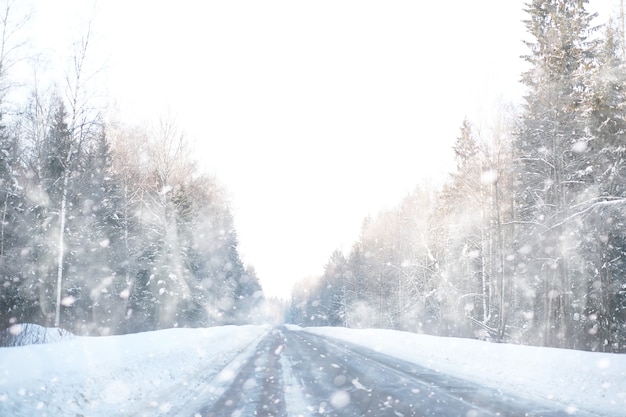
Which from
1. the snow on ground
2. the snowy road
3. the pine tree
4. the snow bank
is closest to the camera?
the snow bank

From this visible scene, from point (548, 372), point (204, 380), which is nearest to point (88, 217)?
point (204, 380)

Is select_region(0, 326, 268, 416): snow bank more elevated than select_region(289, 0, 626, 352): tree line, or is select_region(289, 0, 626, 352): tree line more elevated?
select_region(289, 0, 626, 352): tree line

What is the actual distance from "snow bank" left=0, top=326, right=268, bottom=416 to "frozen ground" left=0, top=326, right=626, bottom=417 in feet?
0.05

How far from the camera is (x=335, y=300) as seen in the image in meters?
65.6

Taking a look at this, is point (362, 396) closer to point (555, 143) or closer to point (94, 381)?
point (94, 381)

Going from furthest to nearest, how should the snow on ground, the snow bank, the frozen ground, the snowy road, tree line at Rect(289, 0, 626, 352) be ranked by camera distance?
tree line at Rect(289, 0, 626, 352)
the snow on ground
the snowy road
the frozen ground
the snow bank

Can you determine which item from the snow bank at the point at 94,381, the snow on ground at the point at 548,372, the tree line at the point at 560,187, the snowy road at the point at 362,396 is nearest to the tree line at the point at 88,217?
the snow bank at the point at 94,381

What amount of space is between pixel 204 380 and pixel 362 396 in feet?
13.0

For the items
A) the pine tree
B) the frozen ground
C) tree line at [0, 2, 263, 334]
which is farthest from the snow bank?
the pine tree

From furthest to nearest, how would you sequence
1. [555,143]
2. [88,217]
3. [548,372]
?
[88,217]
[555,143]
[548,372]

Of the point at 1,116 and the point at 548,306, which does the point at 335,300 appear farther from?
the point at 1,116

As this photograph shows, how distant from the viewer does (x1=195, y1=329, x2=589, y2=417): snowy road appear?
647cm

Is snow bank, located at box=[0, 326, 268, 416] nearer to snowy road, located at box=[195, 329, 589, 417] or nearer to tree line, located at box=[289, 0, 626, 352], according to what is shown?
snowy road, located at box=[195, 329, 589, 417]

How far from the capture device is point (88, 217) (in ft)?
83.2
